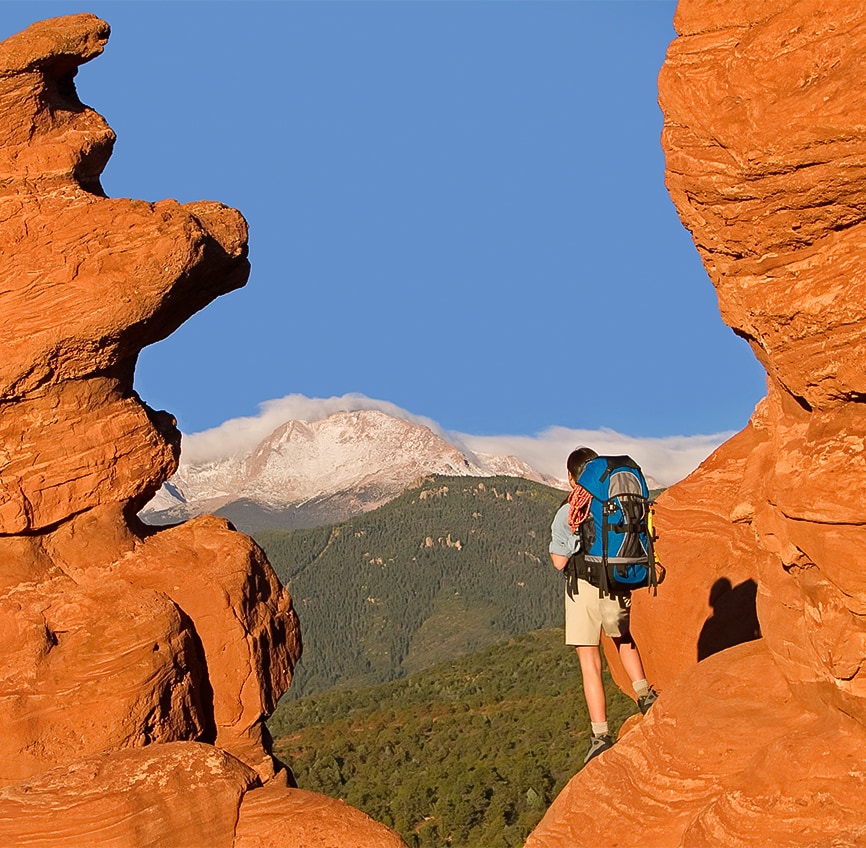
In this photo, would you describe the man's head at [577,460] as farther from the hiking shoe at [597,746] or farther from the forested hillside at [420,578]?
the forested hillside at [420,578]

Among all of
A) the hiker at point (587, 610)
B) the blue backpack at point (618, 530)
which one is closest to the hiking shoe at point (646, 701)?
the hiker at point (587, 610)

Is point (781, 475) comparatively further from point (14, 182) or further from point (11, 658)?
point (14, 182)

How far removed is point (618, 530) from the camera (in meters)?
14.4

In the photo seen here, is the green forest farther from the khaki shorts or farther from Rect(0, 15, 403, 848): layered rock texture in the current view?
the khaki shorts

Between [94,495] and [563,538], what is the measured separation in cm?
940

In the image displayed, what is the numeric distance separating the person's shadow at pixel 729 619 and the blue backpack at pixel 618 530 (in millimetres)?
7662

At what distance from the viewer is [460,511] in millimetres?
156500

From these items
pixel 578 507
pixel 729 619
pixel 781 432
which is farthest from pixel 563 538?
pixel 729 619

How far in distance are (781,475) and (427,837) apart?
27.3 m

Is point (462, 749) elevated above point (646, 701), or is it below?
below

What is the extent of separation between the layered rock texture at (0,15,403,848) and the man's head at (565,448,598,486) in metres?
7.71

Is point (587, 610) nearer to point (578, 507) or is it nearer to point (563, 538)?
point (563, 538)

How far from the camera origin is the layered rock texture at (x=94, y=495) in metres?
19.1

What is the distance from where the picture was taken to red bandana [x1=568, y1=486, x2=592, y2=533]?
1458cm
